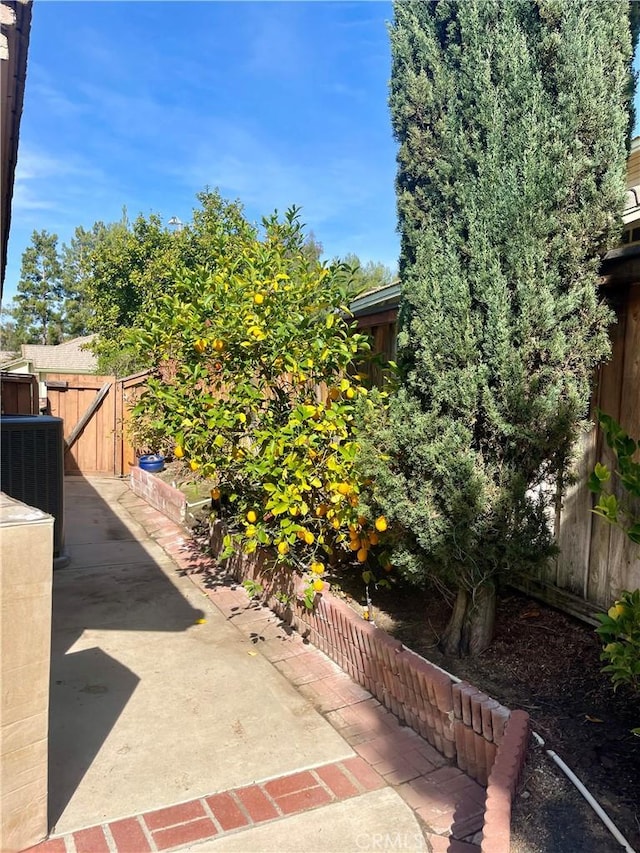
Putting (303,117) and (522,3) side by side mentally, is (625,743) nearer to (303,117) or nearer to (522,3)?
(522,3)

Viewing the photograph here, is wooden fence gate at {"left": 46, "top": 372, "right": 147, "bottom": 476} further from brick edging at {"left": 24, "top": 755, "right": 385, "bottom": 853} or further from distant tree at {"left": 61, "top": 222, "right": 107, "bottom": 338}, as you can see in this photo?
distant tree at {"left": 61, "top": 222, "right": 107, "bottom": 338}

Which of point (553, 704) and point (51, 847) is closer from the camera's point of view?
point (51, 847)

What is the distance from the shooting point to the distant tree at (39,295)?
44344 millimetres

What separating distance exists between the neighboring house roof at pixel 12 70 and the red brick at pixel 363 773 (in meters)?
3.36

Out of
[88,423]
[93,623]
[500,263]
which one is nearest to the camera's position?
[500,263]

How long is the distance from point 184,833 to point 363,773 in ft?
2.77

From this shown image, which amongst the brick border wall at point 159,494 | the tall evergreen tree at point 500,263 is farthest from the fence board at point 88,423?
the tall evergreen tree at point 500,263

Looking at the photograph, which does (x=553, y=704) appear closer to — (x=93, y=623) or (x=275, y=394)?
(x=275, y=394)

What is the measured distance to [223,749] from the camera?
2.85m

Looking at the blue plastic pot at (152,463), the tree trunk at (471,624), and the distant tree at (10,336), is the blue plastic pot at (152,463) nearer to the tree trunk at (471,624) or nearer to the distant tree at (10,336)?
the tree trunk at (471,624)

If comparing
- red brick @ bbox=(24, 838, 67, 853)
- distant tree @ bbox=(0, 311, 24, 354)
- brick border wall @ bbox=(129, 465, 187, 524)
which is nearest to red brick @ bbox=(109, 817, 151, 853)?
red brick @ bbox=(24, 838, 67, 853)

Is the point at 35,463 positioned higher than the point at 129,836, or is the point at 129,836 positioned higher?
the point at 35,463
